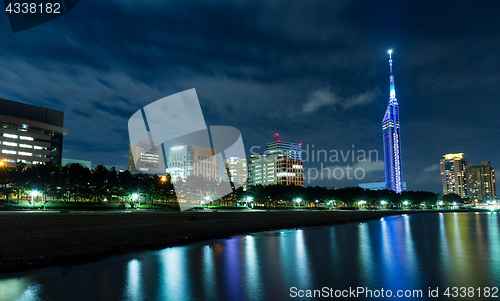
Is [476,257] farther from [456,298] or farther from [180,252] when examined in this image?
[180,252]

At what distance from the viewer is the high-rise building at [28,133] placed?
497 ft

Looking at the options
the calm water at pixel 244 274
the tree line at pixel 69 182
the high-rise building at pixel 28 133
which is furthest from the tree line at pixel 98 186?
the calm water at pixel 244 274

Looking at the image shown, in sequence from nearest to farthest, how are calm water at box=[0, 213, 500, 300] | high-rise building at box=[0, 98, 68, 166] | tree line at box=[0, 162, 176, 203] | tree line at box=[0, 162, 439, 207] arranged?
1. calm water at box=[0, 213, 500, 300]
2. tree line at box=[0, 162, 176, 203]
3. tree line at box=[0, 162, 439, 207]
4. high-rise building at box=[0, 98, 68, 166]

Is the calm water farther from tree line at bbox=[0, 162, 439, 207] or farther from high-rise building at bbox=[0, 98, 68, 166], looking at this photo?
high-rise building at bbox=[0, 98, 68, 166]

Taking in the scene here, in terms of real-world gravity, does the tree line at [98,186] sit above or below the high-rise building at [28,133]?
below

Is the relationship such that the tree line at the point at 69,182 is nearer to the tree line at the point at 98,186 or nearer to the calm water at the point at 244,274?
the tree line at the point at 98,186

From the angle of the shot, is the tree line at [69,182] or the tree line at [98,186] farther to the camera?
the tree line at [98,186]

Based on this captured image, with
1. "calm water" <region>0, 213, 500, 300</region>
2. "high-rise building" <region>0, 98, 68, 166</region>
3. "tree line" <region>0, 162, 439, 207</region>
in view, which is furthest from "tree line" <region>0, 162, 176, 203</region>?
"high-rise building" <region>0, 98, 68, 166</region>

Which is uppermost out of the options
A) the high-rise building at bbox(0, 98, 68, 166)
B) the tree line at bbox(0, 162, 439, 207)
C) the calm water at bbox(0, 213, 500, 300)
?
the high-rise building at bbox(0, 98, 68, 166)

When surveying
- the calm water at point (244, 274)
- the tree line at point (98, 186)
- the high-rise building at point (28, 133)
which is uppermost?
the high-rise building at point (28, 133)

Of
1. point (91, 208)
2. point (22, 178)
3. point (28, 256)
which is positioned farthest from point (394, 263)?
point (22, 178)

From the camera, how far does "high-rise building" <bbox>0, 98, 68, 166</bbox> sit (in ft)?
497

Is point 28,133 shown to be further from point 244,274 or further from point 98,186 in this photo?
point 244,274

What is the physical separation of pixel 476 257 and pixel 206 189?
12283cm
